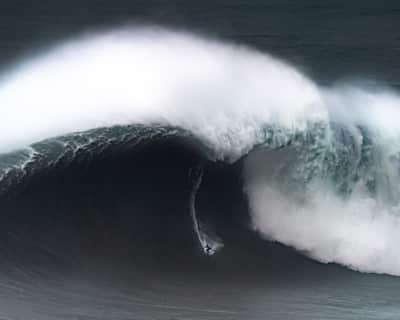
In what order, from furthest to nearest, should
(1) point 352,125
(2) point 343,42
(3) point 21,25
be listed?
(3) point 21,25 < (2) point 343,42 < (1) point 352,125

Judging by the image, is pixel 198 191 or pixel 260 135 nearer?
pixel 198 191

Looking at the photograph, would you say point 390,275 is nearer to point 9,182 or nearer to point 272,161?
point 272,161

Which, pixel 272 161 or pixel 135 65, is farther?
pixel 135 65

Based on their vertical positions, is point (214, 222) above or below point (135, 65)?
below

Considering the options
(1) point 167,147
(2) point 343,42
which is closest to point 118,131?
(1) point 167,147

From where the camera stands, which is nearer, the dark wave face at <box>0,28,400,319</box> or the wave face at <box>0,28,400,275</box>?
the dark wave face at <box>0,28,400,319</box>
